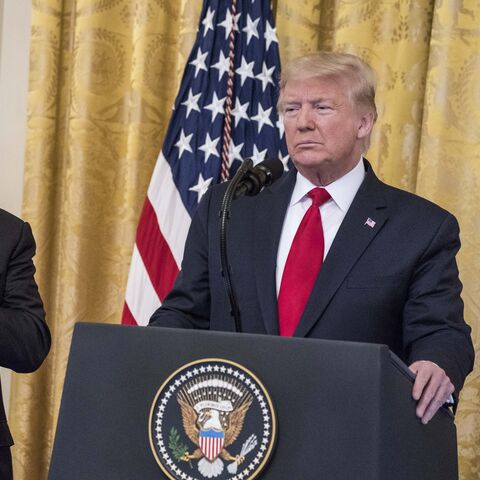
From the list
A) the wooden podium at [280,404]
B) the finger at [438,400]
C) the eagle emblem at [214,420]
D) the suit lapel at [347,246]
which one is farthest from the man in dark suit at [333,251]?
the eagle emblem at [214,420]

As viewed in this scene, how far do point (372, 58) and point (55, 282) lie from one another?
A: 1.84 metres

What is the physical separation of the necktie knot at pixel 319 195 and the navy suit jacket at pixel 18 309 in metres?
0.83

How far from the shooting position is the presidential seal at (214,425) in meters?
1.55

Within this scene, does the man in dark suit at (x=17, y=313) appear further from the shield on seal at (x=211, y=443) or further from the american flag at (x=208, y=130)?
the american flag at (x=208, y=130)

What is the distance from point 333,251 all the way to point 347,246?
42 millimetres

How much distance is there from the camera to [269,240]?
252 cm

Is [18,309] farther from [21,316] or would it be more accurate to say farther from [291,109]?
[291,109]

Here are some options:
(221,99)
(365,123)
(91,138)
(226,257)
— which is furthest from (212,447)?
(91,138)

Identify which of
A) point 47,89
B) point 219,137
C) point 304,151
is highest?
point 47,89

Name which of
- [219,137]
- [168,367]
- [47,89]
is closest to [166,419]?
[168,367]

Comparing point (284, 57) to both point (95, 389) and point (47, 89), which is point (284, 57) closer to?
point (47, 89)

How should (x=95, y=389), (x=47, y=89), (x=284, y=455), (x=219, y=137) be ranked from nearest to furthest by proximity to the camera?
(x=284, y=455), (x=95, y=389), (x=219, y=137), (x=47, y=89)

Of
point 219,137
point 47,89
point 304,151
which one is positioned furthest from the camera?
point 47,89

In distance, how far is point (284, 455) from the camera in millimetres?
1550
